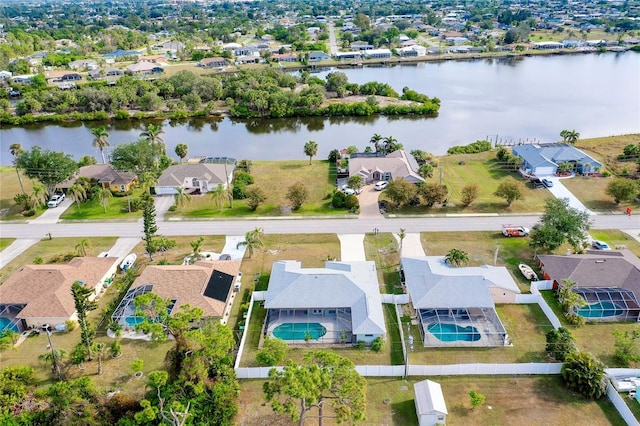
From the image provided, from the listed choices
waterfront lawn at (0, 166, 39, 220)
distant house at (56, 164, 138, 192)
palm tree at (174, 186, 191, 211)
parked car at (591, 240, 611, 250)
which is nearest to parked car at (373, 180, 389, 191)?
palm tree at (174, 186, 191, 211)

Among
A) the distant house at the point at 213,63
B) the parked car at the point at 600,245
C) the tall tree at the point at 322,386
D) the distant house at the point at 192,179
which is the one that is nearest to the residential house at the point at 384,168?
the distant house at the point at 192,179

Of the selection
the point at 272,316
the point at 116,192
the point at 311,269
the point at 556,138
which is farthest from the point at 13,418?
the point at 556,138

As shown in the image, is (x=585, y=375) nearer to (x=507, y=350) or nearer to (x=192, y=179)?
(x=507, y=350)

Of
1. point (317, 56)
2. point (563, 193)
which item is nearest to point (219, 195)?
point (563, 193)

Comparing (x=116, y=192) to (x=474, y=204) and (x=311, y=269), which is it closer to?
(x=311, y=269)

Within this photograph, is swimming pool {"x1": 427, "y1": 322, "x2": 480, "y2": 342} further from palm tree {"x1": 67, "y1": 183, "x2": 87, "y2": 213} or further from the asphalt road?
palm tree {"x1": 67, "y1": 183, "x2": 87, "y2": 213}

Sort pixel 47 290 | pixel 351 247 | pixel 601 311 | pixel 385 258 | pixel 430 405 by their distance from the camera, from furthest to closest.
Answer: pixel 351 247
pixel 385 258
pixel 47 290
pixel 601 311
pixel 430 405
